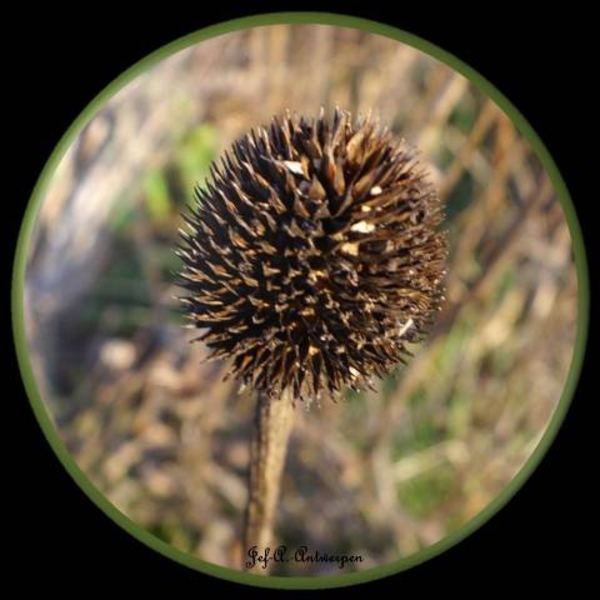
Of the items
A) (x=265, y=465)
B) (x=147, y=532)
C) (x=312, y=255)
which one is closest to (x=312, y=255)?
(x=312, y=255)

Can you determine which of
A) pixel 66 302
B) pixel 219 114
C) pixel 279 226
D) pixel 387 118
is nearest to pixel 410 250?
pixel 279 226

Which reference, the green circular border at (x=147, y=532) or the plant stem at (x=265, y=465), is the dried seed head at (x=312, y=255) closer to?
the plant stem at (x=265, y=465)

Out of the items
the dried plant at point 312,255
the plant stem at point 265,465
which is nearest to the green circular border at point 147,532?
the plant stem at point 265,465

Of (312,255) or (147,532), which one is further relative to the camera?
(147,532)

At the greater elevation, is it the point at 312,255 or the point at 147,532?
the point at 312,255

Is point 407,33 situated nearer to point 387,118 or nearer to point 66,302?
point 387,118

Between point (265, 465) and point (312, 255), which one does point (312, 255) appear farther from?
point (265, 465)

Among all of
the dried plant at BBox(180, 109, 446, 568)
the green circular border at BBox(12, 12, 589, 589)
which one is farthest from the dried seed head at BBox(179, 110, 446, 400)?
the green circular border at BBox(12, 12, 589, 589)
